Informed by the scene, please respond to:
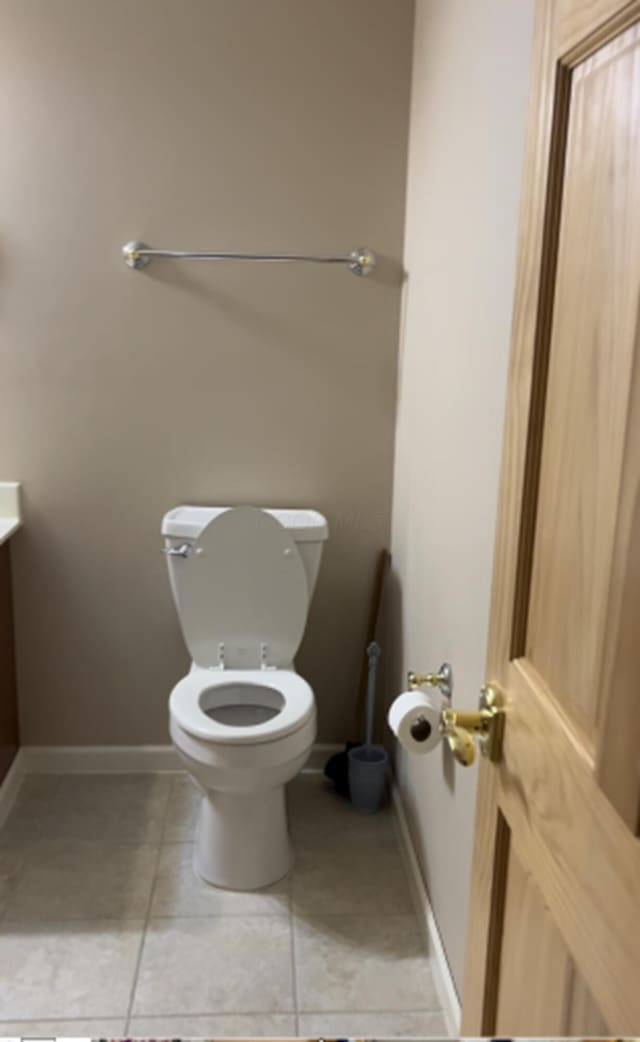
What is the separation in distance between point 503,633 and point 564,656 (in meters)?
0.17

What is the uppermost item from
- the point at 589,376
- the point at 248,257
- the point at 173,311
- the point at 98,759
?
the point at 248,257

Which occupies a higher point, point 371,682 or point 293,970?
point 371,682

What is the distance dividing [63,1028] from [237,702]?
0.89 metres

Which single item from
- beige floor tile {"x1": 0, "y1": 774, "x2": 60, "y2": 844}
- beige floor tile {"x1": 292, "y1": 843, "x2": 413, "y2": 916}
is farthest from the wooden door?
beige floor tile {"x1": 0, "y1": 774, "x2": 60, "y2": 844}

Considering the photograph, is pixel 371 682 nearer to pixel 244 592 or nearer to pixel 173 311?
pixel 244 592

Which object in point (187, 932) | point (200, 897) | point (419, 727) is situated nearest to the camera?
point (419, 727)

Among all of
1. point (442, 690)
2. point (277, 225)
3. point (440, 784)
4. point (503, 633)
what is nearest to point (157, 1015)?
point (440, 784)

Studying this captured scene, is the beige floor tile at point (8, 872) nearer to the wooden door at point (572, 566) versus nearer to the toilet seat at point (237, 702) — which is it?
the toilet seat at point (237, 702)

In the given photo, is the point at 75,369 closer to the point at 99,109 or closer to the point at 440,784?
the point at 99,109

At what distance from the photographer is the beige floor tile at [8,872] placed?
2.21m

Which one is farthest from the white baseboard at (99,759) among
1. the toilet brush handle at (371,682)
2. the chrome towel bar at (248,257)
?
the chrome towel bar at (248,257)

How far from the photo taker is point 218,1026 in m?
1.84

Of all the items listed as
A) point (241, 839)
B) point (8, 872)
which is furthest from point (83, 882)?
point (241, 839)

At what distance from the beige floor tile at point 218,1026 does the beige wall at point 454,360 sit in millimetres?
370
